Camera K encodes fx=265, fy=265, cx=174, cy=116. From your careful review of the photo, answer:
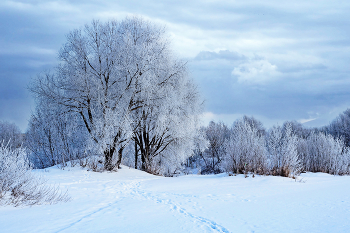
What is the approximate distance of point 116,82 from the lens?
1667 centimetres

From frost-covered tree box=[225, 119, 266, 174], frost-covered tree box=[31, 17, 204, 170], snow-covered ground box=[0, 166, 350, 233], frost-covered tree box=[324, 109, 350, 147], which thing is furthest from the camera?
frost-covered tree box=[324, 109, 350, 147]

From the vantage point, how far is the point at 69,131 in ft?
51.8

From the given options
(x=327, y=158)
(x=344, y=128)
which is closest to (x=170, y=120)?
(x=327, y=158)

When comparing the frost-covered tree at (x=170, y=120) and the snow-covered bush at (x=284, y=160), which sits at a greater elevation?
the frost-covered tree at (x=170, y=120)

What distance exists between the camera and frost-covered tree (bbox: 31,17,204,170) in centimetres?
1534

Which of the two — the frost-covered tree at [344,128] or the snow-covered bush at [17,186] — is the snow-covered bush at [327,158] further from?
the frost-covered tree at [344,128]

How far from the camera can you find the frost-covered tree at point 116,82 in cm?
1534

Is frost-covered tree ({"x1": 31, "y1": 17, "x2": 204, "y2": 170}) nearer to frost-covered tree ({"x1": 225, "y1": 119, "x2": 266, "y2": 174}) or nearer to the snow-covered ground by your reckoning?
frost-covered tree ({"x1": 225, "y1": 119, "x2": 266, "y2": 174})

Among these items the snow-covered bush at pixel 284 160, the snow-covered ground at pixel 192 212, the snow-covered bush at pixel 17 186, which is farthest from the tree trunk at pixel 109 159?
→ the snow-covered bush at pixel 284 160

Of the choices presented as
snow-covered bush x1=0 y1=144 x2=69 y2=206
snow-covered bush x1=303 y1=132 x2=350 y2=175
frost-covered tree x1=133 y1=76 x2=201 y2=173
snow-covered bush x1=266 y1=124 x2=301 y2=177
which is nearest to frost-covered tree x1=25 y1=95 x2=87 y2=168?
frost-covered tree x1=133 y1=76 x2=201 y2=173

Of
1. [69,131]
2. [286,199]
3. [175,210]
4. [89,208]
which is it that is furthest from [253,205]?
[69,131]

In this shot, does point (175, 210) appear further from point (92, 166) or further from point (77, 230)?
point (92, 166)

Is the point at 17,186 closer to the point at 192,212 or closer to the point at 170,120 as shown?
the point at 192,212

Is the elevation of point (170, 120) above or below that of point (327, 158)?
above
